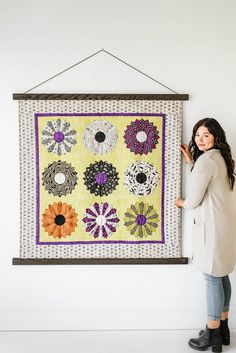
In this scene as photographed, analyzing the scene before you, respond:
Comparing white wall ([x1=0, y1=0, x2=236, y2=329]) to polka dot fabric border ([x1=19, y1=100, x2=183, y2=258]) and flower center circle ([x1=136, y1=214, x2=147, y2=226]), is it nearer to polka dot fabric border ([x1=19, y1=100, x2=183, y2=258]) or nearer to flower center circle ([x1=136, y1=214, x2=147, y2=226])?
polka dot fabric border ([x1=19, y1=100, x2=183, y2=258])

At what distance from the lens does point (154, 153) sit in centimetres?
241

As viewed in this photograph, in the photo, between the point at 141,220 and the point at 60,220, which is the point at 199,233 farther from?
the point at 60,220

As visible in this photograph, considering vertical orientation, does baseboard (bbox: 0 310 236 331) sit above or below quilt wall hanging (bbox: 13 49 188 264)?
below

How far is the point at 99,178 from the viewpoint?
95.1 inches

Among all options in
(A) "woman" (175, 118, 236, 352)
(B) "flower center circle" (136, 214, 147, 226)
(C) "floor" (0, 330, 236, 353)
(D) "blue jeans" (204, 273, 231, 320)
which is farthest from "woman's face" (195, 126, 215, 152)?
(C) "floor" (0, 330, 236, 353)

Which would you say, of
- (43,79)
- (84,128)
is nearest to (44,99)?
(43,79)

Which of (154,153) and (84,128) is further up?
(84,128)

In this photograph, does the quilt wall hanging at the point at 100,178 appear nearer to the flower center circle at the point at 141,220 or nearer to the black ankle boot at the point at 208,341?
the flower center circle at the point at 141,220

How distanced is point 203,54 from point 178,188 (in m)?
0.84

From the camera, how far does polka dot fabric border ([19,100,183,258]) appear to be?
2.38 metres

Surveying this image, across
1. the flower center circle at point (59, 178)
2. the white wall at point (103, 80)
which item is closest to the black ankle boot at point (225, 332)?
the white wall at point (103, 80)

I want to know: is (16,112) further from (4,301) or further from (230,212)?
(230,212)

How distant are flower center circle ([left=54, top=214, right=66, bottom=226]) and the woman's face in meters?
0.94

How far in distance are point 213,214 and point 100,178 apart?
72 cm
